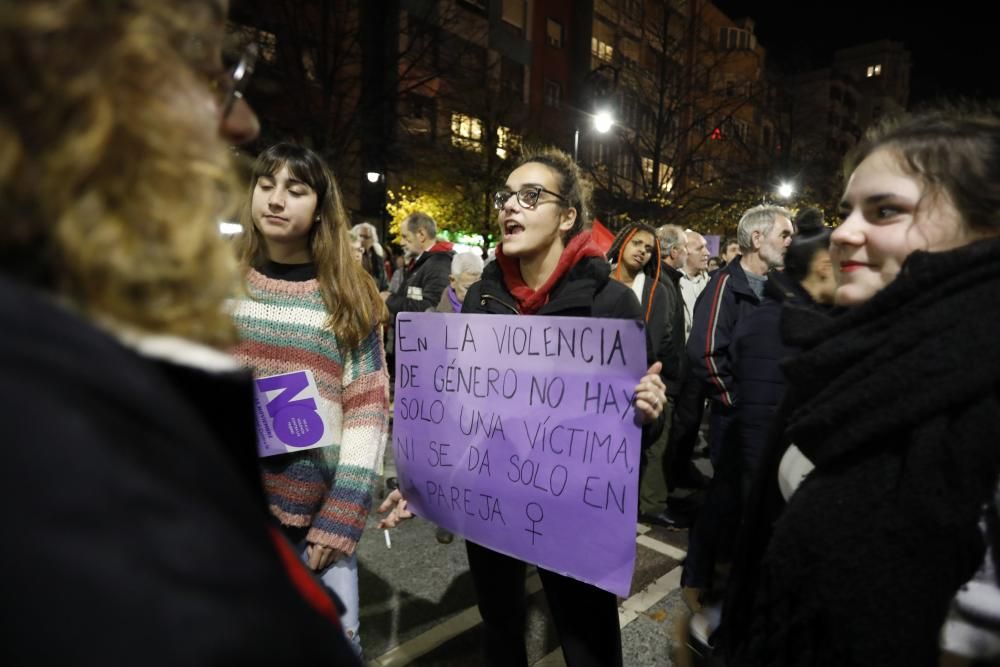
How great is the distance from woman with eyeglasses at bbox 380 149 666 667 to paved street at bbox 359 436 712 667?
0.80 metres

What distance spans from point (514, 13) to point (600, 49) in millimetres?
8094

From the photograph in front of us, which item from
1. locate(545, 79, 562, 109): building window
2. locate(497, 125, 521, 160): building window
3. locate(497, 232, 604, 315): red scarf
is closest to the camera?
locate(497, 232, 604, 315): red scarf

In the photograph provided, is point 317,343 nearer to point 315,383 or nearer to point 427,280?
point 315,383

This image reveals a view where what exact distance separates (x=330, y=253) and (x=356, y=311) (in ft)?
0.85

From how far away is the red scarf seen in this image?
232 cm

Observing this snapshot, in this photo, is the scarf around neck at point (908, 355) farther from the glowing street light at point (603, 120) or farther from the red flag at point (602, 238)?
the glowing street light at point (603, 120)

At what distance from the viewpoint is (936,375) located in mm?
1236

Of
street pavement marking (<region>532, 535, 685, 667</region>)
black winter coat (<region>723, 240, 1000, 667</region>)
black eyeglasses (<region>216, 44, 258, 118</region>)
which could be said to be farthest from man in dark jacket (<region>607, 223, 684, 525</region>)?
black eyeglasses (<region>216, 44, 258, 118</region>)

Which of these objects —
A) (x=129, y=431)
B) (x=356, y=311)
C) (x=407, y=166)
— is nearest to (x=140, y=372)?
(x=129, y=431)

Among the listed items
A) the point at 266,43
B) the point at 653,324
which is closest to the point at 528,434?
the point at 653,324

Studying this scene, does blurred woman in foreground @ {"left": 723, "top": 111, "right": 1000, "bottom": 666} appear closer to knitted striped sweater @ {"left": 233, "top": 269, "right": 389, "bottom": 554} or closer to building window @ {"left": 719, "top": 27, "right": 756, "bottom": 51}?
knitted striped sweater @ {"left": 233, "top": 269, "right": 389, "bottom": 554}

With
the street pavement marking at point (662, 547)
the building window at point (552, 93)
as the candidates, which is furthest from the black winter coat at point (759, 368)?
the building window at point (552, 93)

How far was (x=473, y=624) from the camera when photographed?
3.18m

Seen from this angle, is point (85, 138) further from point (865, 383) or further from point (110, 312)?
point (865, 383)
